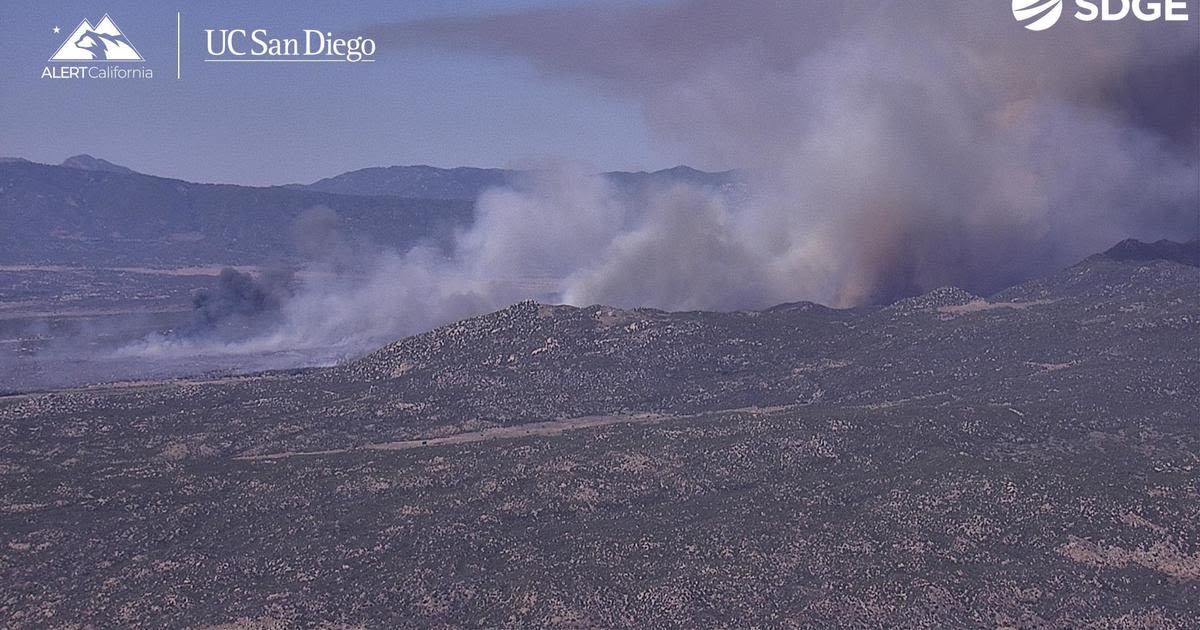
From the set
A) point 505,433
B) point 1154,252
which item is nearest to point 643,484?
point 505,433

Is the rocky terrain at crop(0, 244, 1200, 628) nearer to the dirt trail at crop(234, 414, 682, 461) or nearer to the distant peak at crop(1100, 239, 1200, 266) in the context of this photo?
the dirt trail at crop(234, 414, 682, 461)

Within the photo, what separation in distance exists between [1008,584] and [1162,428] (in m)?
32.5

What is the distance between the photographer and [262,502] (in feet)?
278

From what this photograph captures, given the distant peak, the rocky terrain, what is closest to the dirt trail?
the rocky terrain

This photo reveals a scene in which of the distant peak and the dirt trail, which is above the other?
the distant peak

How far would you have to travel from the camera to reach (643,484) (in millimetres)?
85500

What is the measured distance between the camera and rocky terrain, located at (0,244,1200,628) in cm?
6744

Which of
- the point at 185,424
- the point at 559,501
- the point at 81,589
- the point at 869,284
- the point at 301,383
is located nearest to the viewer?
the point at 81,589

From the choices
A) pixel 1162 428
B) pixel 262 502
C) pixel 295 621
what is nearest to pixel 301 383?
pixel 262 502

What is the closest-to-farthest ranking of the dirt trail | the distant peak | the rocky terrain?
the rocky terrain
the dirt trail
the distant peak

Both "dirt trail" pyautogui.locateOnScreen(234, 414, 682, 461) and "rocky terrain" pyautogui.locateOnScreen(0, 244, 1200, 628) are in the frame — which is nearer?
"rocky terrain" pyautogui.locateOnScreen(0, 244, 1200, 628)

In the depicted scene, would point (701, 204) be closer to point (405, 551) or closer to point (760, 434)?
point (760, 434)

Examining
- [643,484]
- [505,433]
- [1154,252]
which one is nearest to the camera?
[643,484]

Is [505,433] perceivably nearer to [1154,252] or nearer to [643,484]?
[643,484]
